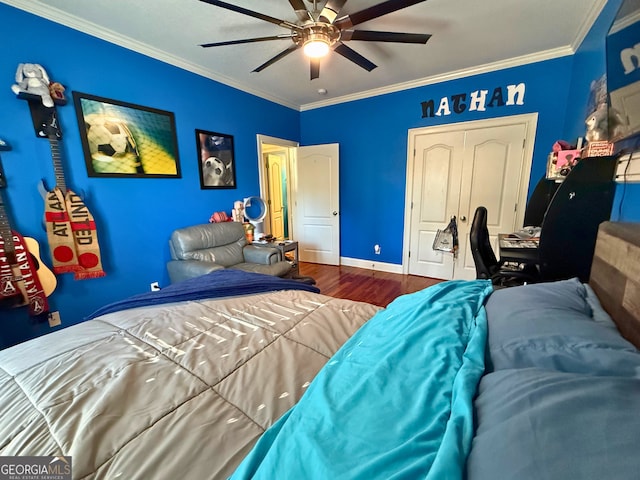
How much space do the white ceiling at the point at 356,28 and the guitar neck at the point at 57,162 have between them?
0.92 m

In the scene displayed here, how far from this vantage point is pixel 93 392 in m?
0.80

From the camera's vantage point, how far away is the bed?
0.42 metres

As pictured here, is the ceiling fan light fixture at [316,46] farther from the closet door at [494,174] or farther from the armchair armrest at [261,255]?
the closet door at [494,174]

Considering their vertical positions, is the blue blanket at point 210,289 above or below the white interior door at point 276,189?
below

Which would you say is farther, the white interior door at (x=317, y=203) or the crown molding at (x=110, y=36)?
the white interior door at (x=317, y=203)

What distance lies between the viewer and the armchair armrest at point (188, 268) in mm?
2464

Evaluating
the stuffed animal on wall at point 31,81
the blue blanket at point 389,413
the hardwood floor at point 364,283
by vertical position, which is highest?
the stuffed animal on wall at point 31,81

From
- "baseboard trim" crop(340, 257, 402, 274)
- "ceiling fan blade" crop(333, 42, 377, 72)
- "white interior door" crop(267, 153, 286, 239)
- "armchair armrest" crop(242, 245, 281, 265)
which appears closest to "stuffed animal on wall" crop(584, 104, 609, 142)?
"ceiling fan blade" crop(333, 42, 377, 72)

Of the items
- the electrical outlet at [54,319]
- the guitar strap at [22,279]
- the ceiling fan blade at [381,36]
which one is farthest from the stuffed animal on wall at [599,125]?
the electrical outlet at [54,319]

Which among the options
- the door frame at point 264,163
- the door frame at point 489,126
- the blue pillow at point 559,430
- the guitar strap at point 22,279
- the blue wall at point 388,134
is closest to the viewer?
the blue pillow at point 559,430

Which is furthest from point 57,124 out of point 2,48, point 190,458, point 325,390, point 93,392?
point 325,390

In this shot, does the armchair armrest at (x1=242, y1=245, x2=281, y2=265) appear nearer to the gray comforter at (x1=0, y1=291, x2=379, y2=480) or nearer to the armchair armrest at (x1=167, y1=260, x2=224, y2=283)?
the armchair armrest at (x1=167, y1=260, x2=224, y2=283)

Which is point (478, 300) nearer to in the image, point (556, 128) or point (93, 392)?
point (93, 392)

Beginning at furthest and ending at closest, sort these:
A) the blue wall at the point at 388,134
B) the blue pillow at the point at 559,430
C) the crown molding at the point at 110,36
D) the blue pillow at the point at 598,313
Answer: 1. the blue wall at the point at 388,134
2. the crown molding at the point at 110,36
3. the blue pillow at the point at 598,313
4. the blue pillow at the point at 559,430
